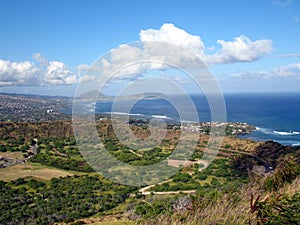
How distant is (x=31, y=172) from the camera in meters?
27.1

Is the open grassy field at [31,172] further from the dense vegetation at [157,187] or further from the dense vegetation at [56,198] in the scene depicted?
the dense vegetation at [56,198]

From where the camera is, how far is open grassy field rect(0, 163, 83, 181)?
25.9 metres

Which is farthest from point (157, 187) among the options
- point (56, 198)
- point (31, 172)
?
point (31, 172)

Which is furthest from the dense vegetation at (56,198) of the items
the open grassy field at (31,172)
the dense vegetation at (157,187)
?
the open grassy field at (31,172)

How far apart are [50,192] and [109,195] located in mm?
4384

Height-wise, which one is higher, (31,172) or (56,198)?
(31,172)

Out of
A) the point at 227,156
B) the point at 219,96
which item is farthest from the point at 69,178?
the point at 219,96

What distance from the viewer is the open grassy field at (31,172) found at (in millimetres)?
25922

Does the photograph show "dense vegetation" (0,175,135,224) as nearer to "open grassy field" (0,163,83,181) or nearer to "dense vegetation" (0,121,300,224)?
"dense vegetation" (0,121,300,224)

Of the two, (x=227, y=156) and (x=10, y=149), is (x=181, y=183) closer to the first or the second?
(x=227, y=156)

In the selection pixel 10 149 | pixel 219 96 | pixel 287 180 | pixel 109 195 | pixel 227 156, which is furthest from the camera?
pixel 10 149

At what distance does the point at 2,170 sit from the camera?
2739 cm

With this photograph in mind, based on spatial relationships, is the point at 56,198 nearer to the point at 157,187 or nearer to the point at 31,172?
the point at 157,187

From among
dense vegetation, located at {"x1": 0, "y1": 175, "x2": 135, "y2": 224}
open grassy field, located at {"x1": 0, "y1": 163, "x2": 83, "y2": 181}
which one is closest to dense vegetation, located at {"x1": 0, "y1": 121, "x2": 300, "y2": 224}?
dense vegetation, located at {"x1": 0, "y1": 175, "x2": 135, "y2": 224}
